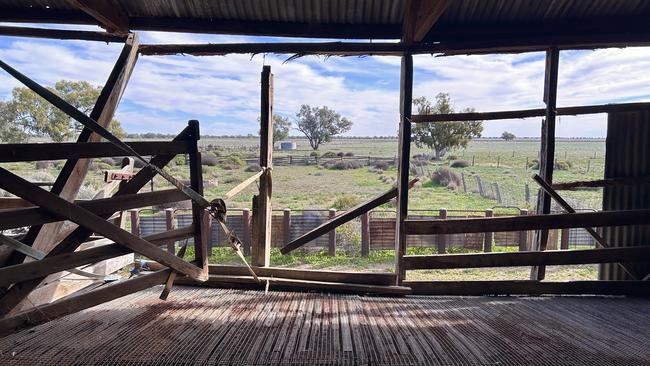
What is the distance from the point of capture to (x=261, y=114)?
3.97m

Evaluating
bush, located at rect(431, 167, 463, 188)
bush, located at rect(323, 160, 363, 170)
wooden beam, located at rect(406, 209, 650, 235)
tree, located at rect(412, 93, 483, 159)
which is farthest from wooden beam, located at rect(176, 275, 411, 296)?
bush, located at rect(323, 160, 363, 170)

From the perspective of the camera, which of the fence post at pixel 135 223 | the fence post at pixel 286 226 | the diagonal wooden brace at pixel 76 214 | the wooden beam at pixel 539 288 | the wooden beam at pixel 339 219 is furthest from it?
the fence post at pixel 286 226

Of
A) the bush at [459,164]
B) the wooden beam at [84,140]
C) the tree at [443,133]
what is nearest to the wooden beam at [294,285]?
the wooden beam at [84,140]

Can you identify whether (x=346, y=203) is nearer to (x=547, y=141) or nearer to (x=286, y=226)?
(x=286, y=226)

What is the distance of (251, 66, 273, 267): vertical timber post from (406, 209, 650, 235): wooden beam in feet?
5.77

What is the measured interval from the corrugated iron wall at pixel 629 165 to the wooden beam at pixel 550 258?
11.9 inches

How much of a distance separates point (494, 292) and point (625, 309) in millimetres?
1125

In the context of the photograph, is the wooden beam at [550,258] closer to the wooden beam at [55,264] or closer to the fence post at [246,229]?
the wooden beam at [55,264]

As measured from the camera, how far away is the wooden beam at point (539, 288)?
12.7ft

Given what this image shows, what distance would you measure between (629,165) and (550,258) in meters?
1.41

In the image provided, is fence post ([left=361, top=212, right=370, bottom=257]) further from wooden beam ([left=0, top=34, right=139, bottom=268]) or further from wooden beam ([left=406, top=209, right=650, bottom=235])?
wooden beam ([left=0, top=34, right=139, bottom=268])

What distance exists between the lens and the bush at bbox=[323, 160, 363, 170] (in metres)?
22.4

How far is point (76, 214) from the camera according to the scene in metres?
2.11

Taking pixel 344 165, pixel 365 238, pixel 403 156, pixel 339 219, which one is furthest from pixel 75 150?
pixel 344 165
